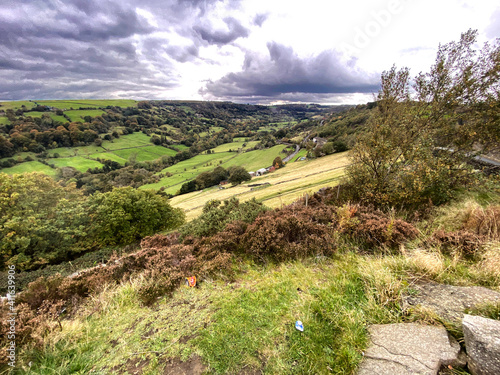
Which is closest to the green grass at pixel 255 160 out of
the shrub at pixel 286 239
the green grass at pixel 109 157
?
the green grass at pixel 109 157

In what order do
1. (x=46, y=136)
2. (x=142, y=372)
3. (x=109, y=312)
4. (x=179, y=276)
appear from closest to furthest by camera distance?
(x=142, y=372)
(x=109, y=312)
(x=179, y=276)
(x=46, y=136)

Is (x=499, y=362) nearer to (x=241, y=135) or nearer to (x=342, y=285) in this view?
(x=342, y=285)

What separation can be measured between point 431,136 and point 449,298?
39.5 ft

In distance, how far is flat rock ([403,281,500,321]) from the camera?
3381 millimetres

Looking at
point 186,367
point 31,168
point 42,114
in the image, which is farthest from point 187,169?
point 42,114

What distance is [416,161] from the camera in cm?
1077

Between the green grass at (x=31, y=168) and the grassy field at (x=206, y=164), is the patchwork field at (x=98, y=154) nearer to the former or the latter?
the green grass at (x=31, y=168)

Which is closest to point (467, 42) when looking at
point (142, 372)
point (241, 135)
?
point (142, 372)

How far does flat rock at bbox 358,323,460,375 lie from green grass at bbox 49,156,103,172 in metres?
111

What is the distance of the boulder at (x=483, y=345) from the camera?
8.05 feet

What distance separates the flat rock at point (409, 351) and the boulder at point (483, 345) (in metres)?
0.20

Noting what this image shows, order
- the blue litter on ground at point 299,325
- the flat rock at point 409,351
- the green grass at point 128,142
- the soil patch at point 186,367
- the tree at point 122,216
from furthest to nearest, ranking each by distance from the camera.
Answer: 1. the green grass at point 128,142
2. the tree at point 122,216
3. the blue litter on ground at point 299,325
4. the soil patch at point 186,367
5. the flat rock at point 409,351

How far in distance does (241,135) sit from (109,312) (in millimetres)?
189924

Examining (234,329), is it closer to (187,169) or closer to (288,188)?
(288,188)
